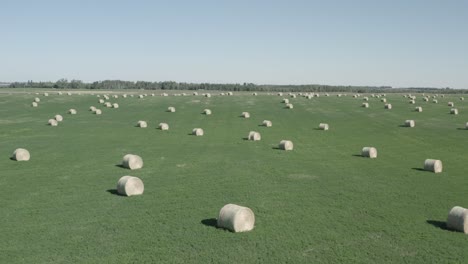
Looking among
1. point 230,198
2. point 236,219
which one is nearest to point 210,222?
point 236,219

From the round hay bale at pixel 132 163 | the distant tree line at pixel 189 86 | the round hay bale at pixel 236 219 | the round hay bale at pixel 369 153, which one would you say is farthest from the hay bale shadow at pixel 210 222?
the distant tree line at pixel 189 86

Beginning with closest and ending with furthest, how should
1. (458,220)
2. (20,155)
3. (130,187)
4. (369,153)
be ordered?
1. (458,220)
2. (130,187)
3. (20,155)
4. (369,153)

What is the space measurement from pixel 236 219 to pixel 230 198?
4.42 meters

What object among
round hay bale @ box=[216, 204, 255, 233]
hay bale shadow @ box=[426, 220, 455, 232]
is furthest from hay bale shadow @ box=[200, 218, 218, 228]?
hay bale shadow @ box=[426, 220, 455, 232]

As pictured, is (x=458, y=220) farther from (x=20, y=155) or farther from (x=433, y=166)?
(x=20, y=155)

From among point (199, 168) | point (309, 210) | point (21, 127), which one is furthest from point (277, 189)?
point (21, 127)

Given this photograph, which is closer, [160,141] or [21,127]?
[160,141]

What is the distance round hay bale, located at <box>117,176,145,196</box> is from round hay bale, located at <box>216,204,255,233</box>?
228 inches

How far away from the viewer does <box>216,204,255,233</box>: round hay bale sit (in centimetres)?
1706

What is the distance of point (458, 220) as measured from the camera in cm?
1733

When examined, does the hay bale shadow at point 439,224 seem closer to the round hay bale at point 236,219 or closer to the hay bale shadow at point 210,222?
the round hay bale at point 236,219

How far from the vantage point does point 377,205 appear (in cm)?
2048

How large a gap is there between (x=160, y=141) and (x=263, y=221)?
22.4m

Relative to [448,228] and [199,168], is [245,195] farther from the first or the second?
[448,228]
